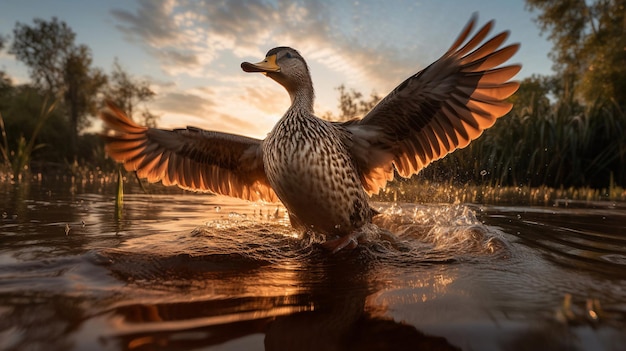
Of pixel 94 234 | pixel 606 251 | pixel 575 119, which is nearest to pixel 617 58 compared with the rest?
pixel 575 119

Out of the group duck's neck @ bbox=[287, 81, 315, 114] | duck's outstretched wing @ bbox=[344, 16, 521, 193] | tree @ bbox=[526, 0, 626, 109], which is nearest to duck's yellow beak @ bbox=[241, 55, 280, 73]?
duck's neck @ bbox=[287, 81, 315, 114]

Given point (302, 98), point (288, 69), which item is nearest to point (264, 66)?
point (288, 69)

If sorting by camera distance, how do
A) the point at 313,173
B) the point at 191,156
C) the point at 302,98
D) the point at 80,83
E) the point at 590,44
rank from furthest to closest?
the point at 80,83 → the point at 590,44 → the point at 191,156 → the point at 302,98 → the point at 313,173

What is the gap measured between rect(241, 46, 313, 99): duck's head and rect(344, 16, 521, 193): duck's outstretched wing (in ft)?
2.03

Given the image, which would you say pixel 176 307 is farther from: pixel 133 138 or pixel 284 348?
pixel 133 138

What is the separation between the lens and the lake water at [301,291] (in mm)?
1277

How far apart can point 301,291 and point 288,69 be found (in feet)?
8.90

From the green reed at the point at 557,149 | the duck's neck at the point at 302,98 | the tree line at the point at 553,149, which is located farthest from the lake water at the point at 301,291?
the green reed at the point at 557,149

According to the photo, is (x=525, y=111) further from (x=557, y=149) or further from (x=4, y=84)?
(x=4, y=84)

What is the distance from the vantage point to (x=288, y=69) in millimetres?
4074

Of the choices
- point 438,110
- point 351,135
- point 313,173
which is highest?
point 438,110

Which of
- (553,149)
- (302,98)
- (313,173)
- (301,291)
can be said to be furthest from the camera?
(553,149)

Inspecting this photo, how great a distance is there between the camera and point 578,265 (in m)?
2.36

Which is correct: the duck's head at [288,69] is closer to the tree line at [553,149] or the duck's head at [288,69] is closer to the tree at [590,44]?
the tree line at [553,149]
